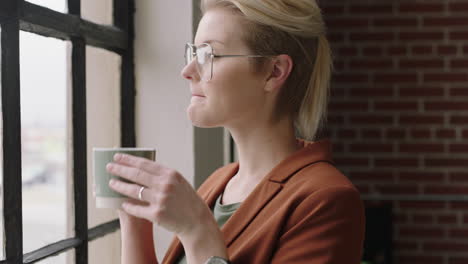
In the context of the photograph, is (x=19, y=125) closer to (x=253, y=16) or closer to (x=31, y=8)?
(x=31, y=8)

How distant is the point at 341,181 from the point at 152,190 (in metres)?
0.30

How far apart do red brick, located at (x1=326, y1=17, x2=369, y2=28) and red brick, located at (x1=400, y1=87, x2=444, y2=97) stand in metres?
0.37

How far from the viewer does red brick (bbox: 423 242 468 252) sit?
285cm

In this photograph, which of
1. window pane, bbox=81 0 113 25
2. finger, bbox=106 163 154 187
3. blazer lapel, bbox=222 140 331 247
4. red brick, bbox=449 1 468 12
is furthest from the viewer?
red brick, bbox=449 1 468 12

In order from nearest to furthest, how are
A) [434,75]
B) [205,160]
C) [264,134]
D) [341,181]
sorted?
[341,181], [264,134], [205,160], [434,75]

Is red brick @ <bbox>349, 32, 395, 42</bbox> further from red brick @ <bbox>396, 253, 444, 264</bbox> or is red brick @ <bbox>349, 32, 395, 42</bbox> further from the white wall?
the white wall

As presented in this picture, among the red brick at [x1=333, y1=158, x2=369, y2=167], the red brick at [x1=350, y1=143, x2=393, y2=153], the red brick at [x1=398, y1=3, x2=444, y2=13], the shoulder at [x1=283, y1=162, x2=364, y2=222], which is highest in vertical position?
the red brick at [x1=398, y1=3, x2=444, y2=13]

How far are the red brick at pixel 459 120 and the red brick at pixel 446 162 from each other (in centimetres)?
18

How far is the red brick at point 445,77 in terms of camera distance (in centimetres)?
283

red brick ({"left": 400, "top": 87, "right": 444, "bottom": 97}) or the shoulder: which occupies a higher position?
red brick ({"left": 400, "top": 87, "right": 444, "bottom": 97})

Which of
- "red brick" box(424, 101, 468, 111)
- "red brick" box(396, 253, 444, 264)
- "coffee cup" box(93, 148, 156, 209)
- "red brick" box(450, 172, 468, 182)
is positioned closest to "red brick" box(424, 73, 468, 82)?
"red brick" box(424, 101, 468, 111)

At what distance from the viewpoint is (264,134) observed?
1.01m

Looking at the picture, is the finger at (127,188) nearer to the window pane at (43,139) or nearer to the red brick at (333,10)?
the window pane at (43,139)

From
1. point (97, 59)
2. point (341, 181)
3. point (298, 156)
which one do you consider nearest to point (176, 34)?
point (97, 59)
